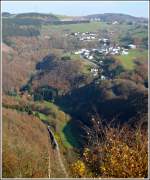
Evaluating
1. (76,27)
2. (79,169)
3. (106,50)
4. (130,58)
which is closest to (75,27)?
(76,27)

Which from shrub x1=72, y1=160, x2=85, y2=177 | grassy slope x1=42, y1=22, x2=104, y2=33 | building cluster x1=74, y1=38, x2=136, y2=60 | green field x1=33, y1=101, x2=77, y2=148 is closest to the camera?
shrub x1=72, y1=160, x2=85, y2=177

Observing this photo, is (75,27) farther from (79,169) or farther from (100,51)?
(79,169)

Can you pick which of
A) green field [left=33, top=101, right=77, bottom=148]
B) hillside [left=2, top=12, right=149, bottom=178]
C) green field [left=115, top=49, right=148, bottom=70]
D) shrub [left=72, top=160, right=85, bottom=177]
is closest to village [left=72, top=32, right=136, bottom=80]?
hillside [left=2, top=12, right=149, bottom=178]

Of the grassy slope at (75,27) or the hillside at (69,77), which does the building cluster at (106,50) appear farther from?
the grassy slope at (75,27)

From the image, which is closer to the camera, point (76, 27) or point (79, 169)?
point (79, 169)

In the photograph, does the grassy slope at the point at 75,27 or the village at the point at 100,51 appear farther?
the grassy slope at the point at 75,27

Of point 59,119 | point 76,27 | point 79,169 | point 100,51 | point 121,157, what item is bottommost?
point 59,119

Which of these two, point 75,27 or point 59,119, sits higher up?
point 75,27

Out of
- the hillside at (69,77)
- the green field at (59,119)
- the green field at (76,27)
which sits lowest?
the green field at (59,119)

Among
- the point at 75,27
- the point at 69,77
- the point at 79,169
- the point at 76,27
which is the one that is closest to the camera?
the point at 79,169

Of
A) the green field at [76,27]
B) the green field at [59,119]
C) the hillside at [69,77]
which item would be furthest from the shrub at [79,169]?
the green field at [76,27]

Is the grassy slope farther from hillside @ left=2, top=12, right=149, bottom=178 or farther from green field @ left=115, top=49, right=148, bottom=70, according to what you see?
green field @ left=115, top=49, right=148, bottom=70

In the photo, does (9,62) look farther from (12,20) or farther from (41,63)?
(12,20)
